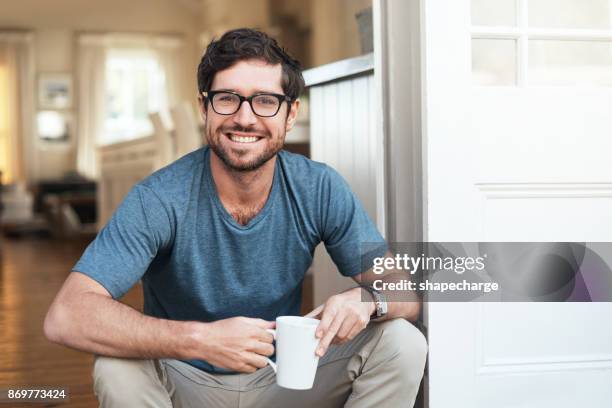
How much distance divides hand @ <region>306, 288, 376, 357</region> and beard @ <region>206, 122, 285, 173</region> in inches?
12.2

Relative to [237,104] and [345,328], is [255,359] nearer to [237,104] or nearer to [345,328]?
[345,328]

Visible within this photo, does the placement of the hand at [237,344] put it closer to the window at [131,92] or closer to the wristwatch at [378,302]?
the wristwatch at [378,302]

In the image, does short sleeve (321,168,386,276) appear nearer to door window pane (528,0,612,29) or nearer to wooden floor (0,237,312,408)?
door window pane (528,0,612,29)

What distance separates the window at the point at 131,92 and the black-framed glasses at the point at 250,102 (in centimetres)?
942

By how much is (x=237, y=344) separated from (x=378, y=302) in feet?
1.01

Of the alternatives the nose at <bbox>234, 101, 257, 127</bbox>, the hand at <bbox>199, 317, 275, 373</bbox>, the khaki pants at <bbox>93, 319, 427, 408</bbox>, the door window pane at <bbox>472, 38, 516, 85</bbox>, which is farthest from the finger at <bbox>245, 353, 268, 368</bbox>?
the door window pane at <bbox>472, 38, 516, 85</bbox>

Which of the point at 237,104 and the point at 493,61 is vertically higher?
the point at 493,61

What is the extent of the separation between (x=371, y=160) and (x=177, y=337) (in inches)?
37.6

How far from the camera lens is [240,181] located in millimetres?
1484

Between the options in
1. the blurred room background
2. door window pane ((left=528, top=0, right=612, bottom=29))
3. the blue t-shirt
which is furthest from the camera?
the blurred room background

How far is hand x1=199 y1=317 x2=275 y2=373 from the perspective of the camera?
127cm

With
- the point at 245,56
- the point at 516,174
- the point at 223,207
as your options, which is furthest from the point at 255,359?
the point at 516,174

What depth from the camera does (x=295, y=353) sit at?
1223mm

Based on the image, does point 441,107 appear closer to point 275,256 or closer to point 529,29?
point 529,29
